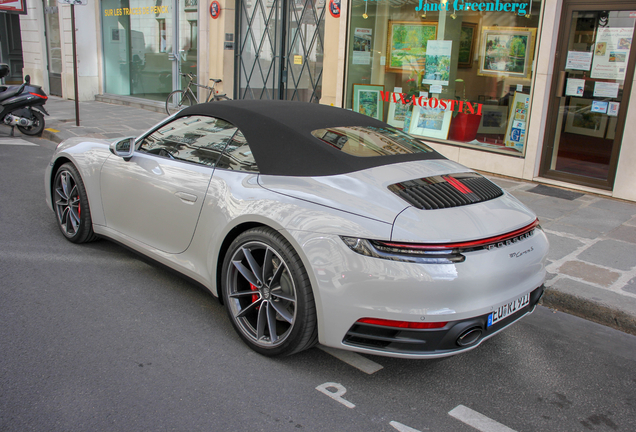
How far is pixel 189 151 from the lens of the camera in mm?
3871

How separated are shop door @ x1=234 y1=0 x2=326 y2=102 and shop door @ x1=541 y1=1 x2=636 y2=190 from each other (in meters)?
5.47

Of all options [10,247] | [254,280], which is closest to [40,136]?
[10,247]

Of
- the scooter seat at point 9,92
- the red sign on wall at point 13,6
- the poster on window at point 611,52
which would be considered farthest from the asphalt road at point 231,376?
the red sign on wall at point 13,6

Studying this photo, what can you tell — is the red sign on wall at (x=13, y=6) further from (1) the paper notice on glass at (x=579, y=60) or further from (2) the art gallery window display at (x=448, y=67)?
(1) the paper notice on glass at (x=579, y=60)

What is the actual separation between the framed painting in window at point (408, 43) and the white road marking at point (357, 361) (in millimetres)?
7274

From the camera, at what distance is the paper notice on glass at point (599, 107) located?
7285 millimetres

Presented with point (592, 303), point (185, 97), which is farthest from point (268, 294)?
point (185, 97)

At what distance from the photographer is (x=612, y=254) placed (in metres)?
5.13

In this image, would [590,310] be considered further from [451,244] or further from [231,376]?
[231,376]

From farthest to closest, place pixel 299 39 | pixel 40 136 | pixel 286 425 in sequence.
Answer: pixel 299 39 → pixel 40 136 → pixel 286 425

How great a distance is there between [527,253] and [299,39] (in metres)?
10.3

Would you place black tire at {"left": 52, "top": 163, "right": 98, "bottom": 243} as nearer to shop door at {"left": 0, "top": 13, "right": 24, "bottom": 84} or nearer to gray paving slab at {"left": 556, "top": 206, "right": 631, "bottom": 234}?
gray paving slab at {"left": 556, "top": 206, "right": 631, "bottom": 234}

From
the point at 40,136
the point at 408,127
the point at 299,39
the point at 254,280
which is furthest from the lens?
the point at 299,39

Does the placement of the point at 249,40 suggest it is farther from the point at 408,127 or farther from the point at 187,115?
the point at 187,115
